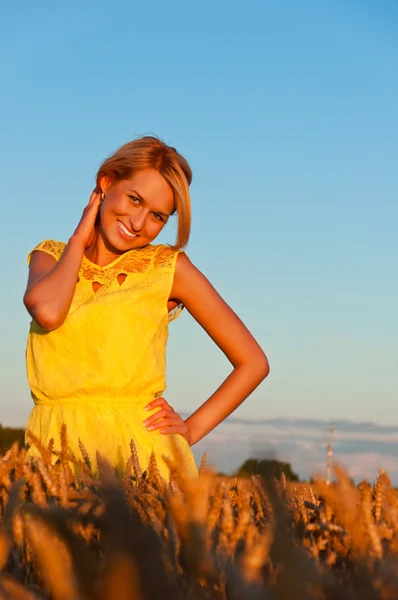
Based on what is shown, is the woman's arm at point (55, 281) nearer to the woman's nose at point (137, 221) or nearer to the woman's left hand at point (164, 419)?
the woman's nose at point (137, 221)

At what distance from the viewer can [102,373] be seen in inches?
169

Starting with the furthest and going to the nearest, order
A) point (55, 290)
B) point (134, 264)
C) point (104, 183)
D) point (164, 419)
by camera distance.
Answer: point (104, 183) → point (134, 264) → point (164, 419) → point (55, 290)

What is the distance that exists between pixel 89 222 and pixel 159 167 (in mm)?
561

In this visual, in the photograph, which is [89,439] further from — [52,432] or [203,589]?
[203,589]

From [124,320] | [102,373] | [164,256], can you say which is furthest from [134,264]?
[102,373]

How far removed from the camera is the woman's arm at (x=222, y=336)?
5039 millimetres

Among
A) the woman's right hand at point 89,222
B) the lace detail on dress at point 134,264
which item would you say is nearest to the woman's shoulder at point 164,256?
the lace detail on dress at point 134,264

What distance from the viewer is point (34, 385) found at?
175 inches

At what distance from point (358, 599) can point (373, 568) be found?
0.21m

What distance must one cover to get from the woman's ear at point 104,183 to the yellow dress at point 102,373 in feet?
2.31

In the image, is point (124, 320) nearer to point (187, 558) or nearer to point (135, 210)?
point (135, 210)

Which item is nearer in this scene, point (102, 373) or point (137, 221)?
point (102, 373)

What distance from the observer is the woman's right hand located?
4.81 meters

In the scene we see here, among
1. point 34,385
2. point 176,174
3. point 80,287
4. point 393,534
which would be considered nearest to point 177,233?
point 176,174
